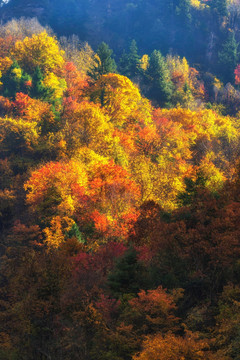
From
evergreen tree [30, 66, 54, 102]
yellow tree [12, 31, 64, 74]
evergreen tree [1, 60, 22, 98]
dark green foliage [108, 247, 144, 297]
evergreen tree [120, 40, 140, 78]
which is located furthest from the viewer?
evergreen tree [120, 40, 140, 78]

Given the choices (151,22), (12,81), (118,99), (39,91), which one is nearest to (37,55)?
(12,81)

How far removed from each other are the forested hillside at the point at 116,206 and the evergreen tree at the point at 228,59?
1.24 ft

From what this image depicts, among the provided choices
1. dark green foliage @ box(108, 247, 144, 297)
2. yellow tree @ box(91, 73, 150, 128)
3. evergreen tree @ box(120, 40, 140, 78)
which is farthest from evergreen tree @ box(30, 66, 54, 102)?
dark green foliage @ box(108, 247, 144, 297)

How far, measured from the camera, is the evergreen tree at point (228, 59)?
356 feet

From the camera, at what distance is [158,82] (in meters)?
88.3

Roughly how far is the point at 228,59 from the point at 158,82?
109 ft

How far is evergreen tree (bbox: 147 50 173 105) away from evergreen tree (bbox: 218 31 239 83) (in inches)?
1042

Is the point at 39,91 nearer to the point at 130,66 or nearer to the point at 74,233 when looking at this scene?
the point at 130,66

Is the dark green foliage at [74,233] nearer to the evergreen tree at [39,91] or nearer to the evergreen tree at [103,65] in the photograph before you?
the evergreen tree at [39,91]

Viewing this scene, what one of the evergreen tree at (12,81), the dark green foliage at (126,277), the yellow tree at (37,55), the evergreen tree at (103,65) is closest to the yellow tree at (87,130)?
the evergreen tree at (12,81)

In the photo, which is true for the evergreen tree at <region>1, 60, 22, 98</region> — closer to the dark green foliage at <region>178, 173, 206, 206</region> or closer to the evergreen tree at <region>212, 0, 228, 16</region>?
the dark green foliage at <region>178, 173, 206, 206</region>

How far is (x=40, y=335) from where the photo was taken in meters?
29.6

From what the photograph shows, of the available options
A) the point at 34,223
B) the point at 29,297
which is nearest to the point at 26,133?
the point at 34,223

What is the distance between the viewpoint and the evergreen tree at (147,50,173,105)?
87500 millimetres
